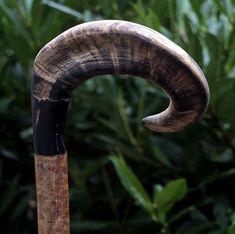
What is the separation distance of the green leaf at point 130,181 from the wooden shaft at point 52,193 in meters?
0.25

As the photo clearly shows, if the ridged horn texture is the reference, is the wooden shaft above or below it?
below

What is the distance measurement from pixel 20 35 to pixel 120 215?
38 centimetres

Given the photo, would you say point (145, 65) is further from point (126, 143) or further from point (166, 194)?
point (126, 143)

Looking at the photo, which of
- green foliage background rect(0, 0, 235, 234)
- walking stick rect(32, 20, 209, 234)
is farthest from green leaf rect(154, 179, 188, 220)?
walking stick rect(32, 20, 209, 234)

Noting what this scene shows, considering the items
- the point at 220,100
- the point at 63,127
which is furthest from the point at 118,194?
the point at 63,127

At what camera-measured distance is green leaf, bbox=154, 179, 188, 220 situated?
963 mm

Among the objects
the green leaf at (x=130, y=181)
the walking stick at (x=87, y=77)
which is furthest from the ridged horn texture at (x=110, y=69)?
the green leaf at (x=130, y=181)

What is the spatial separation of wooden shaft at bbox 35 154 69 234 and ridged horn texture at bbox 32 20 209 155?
0.5 inches

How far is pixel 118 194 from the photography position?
4.04ft

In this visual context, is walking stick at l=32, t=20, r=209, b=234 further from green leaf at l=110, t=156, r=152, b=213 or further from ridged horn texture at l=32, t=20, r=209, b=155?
green leaf at l=110, t=156, r=152, b=213

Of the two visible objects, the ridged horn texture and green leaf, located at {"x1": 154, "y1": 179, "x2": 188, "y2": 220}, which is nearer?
the ridged horn texture

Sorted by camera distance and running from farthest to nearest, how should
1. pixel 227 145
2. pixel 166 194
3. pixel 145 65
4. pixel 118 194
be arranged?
pixel 118 194 → pixel 227 145 → pixel 166 194 → pixel 145 65

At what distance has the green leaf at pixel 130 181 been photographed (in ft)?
3.19

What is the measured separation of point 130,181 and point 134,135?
234 millimetres
